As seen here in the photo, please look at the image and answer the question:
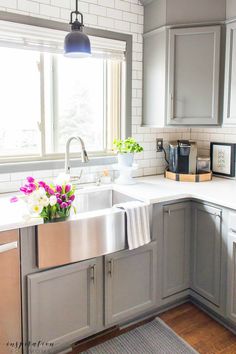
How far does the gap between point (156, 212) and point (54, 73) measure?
135 centimetres

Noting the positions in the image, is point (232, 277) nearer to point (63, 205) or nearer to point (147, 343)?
point (147, 343)

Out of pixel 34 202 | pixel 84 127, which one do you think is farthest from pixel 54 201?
pixel 84 127

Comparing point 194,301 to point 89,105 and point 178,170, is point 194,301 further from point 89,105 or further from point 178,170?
point 89,105

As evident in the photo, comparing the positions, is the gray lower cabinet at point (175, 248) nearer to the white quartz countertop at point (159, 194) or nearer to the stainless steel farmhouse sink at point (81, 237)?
the white quartz countertop at point (159, 194)

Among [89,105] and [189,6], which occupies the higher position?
[189,6]

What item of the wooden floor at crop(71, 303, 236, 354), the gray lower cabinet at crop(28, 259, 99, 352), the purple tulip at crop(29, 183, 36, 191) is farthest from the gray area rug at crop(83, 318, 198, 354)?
the purple tulip at crop(29, 183, 36, 191)

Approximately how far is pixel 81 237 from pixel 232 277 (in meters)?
1.06

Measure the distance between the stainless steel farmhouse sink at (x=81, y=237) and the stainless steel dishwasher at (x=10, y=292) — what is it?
13cm

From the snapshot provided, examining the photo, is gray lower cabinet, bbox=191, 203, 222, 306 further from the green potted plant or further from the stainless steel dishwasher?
the stainless steel dishwasher

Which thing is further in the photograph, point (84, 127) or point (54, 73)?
point (84, 127)

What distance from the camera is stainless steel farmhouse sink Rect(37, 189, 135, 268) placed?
1.82 meters

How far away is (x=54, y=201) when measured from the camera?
1.79 m

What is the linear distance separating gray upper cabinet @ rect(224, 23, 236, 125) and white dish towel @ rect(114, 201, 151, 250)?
40.7 inches

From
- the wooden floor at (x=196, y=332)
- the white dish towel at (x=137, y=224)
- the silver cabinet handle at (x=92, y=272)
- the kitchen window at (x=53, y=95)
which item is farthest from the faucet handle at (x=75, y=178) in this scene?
the wooden floor at (x=196, y=332)
